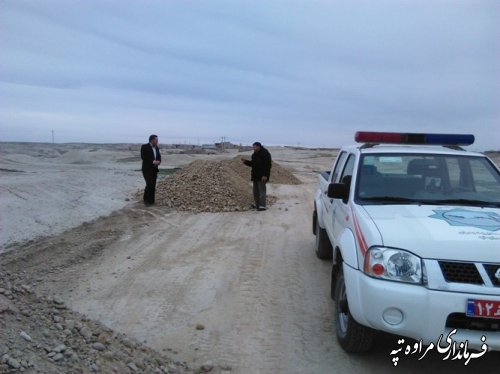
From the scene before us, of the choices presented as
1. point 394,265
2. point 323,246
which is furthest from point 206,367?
point 323,246

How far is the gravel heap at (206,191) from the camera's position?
13055mm

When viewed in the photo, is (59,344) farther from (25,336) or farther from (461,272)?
(461,272)

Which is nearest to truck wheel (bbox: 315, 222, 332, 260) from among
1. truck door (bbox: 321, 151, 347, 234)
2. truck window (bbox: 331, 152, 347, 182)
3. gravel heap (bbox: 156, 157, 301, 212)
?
truck door (bbox: 321, 151, 347, 234)

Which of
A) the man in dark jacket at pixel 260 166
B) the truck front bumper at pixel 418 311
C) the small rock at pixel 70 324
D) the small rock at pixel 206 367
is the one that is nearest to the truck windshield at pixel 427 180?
the truck front bumper at pixel 418 311

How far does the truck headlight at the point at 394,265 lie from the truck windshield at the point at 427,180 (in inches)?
46.6

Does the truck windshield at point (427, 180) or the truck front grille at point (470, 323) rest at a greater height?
the truck windshield at point (427, 180)

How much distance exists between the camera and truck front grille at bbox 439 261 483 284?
3.63 m

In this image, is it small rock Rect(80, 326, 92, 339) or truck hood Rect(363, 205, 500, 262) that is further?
small rock Rect(80, 326, 92, 339)

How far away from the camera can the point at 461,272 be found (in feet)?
12.0

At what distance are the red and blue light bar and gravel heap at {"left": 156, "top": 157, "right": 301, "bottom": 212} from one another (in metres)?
7.28

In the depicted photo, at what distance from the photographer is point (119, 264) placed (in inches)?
292

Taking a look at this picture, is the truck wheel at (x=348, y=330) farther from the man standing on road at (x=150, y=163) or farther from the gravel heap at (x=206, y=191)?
the man standing on road at (x=150, y=163)

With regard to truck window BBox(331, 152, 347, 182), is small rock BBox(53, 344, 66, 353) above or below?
below

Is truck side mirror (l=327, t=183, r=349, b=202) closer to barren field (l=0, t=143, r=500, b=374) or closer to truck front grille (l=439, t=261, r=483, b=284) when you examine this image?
barren field (l=0, t=143, r=500, b=374)
